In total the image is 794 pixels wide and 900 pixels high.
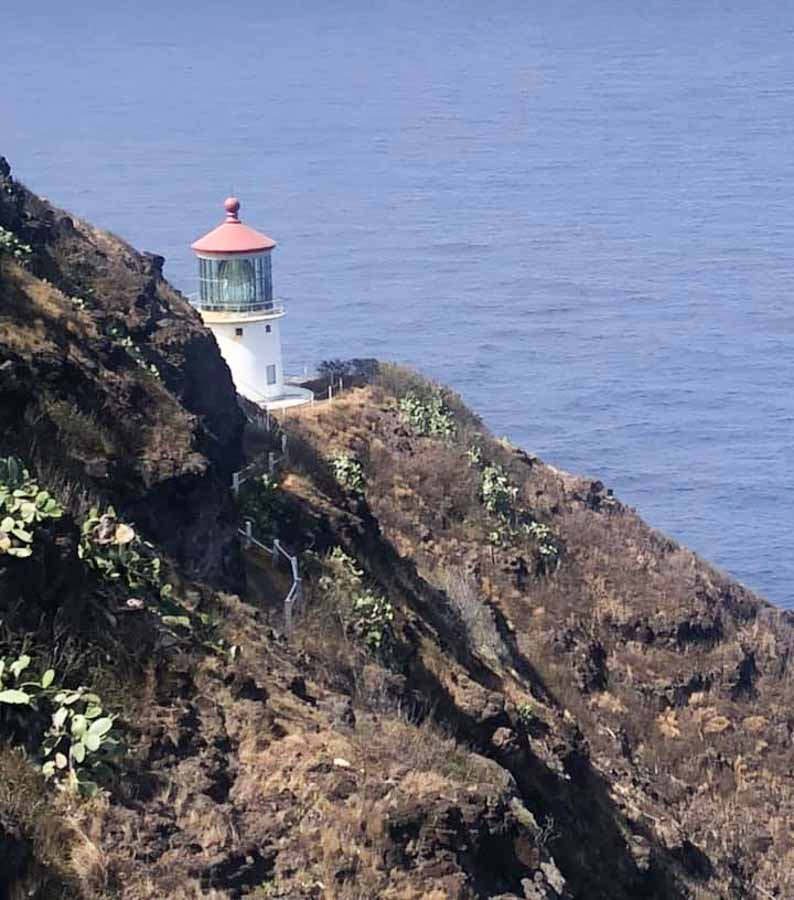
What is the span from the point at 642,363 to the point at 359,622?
169ft

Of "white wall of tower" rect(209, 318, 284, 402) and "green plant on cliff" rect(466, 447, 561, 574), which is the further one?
"white wall of tower" rect(209, 318, 284, 402)

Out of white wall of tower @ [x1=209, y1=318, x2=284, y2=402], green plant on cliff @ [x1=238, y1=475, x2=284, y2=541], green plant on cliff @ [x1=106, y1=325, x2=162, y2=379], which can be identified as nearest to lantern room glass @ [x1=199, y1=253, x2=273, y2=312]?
white wall of tower @ [x1=209, y1=318, x2=284, y2=402]

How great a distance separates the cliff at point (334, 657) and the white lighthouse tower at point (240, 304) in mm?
1728

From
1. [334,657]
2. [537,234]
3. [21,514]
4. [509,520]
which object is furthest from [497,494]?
[537,234]

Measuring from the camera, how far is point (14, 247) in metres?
17.5

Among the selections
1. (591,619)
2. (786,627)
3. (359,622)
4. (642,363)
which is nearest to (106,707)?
(359,622)

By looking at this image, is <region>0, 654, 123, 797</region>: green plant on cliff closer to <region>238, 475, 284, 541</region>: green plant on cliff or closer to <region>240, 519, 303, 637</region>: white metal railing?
<region>240, 519, 303, 637</region>: white metal railing

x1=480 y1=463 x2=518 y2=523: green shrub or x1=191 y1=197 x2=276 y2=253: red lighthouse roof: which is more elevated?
x1=191 y1=197 x2=276 y2=253: red lighthouse roof

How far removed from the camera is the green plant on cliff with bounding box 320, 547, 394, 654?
641 inches

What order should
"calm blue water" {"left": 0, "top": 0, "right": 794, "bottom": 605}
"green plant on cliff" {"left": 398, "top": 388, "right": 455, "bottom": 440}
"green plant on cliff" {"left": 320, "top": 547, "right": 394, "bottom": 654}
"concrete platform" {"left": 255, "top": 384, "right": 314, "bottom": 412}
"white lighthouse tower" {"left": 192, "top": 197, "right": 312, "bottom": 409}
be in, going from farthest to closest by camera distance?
"calm blue water" {"left": 0, "top": 0, "right": 794, "bottom": 605}, "white lighthouse tower" {"left": 192, "top": 197, "right": 312, "bottom": 409}, "green plant on cliff" {"left": 398, "top": 388, "right": 455, "bottom": 440}, "concrete platform" {"left": 255, "top": 384, "right": 314, "bottom": 412}, "green plant on cliff" {"left": 320, "top": 547, "right": 394, "bottom": 654}

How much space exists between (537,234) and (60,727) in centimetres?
8401

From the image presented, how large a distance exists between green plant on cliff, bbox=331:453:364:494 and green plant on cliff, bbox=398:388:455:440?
670 cm

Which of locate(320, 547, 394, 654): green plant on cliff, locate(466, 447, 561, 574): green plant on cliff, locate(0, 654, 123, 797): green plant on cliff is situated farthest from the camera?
locate(466, 447, 561, 574): green plant on cliff

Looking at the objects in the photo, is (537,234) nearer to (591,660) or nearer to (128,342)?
(591,660)
